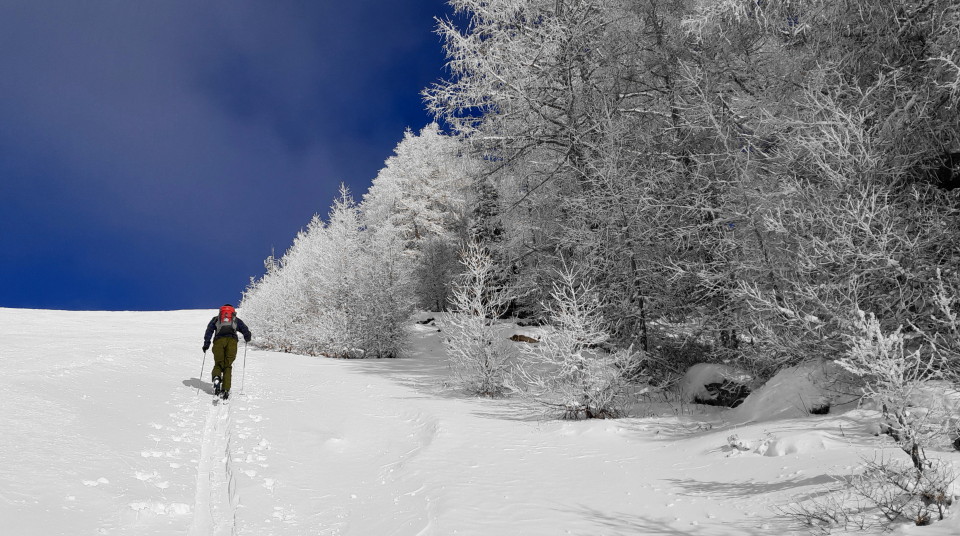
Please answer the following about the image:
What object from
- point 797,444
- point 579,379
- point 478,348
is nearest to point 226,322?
point 478,348

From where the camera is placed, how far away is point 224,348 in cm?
957

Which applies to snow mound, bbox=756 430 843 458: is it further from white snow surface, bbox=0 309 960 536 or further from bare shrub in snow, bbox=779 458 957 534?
bare shrub in snow, bbox=779 458 957 534

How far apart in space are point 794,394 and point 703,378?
2415mm

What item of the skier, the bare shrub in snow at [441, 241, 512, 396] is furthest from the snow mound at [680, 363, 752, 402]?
the skier

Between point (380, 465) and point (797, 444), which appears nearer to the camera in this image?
point (797, 444)

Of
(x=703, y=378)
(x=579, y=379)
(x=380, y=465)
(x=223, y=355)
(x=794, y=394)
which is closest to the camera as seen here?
(x=380, y=465)

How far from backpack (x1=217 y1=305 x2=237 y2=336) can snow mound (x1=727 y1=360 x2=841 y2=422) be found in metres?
8.46

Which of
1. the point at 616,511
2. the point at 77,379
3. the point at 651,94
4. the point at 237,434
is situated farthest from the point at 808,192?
the point at 77,379

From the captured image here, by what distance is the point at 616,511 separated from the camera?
422cm

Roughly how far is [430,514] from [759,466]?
2925 millimetres

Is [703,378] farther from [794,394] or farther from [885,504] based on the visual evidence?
[885,504]

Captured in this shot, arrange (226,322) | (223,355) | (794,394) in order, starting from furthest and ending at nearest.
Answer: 1. (226,322)
2. (223,355)
3. (794,394)

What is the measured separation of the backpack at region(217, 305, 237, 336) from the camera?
9797 mm

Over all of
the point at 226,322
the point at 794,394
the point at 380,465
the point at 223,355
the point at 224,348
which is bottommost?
the point at 380,465
